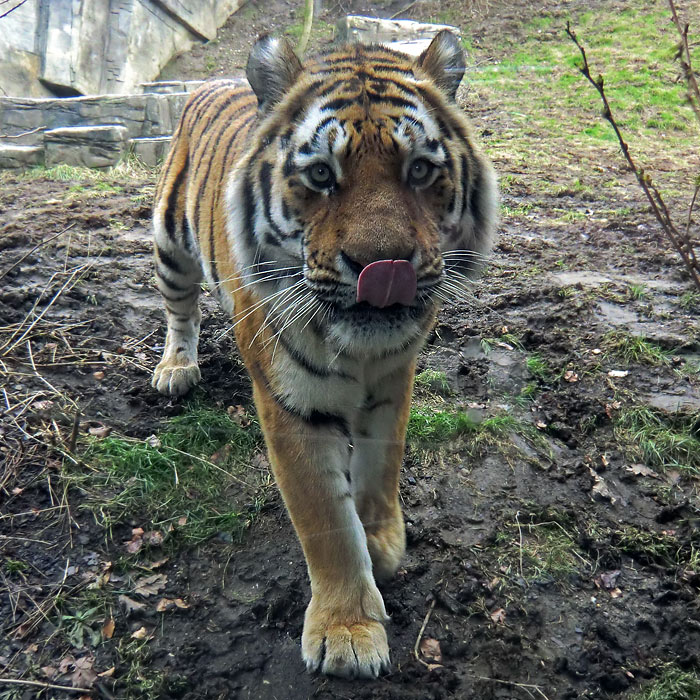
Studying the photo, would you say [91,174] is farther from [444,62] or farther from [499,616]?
[499,616]

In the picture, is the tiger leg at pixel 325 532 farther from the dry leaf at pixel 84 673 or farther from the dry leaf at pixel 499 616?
the dry leaf at pixel 84 673

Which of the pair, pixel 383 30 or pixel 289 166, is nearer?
pixel 289 166

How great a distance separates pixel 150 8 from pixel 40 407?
534 inches

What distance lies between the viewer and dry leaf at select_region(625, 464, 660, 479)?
3.30m

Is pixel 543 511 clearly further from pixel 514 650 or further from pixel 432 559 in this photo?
pixel 514 650

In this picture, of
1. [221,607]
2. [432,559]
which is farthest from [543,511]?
[221,607]

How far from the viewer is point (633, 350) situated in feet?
13.5

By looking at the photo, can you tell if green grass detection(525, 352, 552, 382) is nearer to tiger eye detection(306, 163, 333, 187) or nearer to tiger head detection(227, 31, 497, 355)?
tiger head detection(227, 31, 497, 355)

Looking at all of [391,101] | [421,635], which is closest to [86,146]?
[391,101]

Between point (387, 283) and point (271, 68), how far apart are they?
1.01 metres

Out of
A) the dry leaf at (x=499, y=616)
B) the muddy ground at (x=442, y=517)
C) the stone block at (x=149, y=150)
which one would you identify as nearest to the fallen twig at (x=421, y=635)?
the muddy ground at (x=442, y=517)

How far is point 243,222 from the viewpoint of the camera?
2502mm

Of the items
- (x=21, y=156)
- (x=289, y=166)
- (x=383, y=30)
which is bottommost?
(x=21, y=156)

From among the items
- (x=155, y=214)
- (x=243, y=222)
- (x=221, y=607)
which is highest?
(x=243, y=222)
